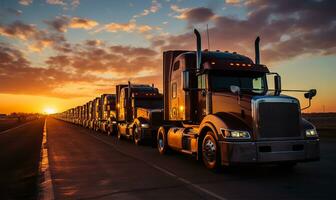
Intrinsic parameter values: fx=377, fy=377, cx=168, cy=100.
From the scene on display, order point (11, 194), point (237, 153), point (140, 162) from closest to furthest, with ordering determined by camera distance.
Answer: point (11, 194) < point (237, 153) < point (140, 162)

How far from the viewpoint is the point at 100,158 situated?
13328 mm

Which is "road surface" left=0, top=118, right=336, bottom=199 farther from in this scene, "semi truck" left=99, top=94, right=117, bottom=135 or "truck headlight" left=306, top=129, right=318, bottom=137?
"semi truck" left=99, top=94, right=117, bottom=135

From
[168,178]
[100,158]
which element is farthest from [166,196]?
[100,158]

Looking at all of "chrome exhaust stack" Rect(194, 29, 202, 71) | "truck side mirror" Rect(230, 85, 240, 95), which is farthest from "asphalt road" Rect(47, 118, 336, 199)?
"chrome exhaust stack" Rect(194, 29, 202, 71)

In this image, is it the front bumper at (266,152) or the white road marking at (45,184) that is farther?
the front bumper at (266,152)

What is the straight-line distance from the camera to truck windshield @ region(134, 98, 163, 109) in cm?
2089

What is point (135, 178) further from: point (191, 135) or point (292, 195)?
point (292, 195)

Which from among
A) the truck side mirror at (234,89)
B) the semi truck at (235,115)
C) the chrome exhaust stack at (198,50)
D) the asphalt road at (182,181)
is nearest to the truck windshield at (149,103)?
the semi truck at (235,115)

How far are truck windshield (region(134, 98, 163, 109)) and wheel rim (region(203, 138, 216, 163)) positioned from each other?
10.9 m

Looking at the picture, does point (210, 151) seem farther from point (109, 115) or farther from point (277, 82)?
point (109, 115)

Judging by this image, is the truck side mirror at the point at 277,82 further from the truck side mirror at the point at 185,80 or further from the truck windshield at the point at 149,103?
the truck windshield at the point at 149,103

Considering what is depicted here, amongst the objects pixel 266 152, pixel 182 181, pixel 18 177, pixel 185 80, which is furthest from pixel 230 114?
pixel 18 177

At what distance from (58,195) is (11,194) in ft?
4.01

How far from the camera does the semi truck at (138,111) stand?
18281mm
